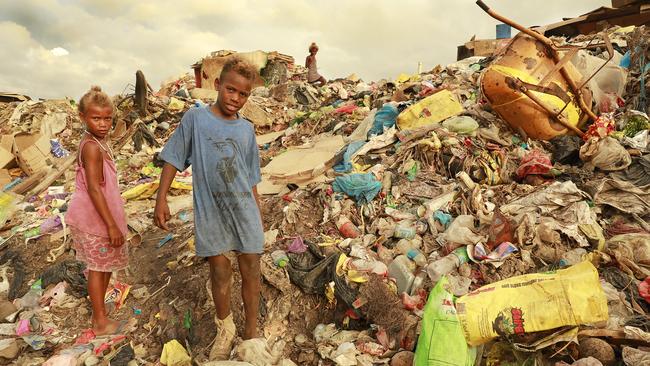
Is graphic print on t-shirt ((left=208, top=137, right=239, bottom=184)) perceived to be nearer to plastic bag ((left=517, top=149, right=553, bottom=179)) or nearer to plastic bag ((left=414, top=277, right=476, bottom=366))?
plastic bag ((left=414, top=277, right=476, bottom=366))

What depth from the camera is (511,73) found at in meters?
4.31

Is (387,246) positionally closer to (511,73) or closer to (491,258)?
(491,258)

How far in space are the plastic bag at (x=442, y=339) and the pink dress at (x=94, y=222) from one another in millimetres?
1871


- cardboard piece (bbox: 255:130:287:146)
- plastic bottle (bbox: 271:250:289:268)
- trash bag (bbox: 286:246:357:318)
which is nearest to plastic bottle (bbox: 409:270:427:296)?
trash bag (bbox: 286:246:357:318)

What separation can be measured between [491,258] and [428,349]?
1.15 meters

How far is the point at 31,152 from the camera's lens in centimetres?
738

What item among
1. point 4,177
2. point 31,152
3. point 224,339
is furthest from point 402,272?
point 31,152

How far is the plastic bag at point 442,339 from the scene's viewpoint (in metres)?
1.99

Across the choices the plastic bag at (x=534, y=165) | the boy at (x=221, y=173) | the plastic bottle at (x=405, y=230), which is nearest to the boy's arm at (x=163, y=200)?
the boy at (x=221, y=173)

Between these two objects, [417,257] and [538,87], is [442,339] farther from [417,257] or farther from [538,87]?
[538,87]

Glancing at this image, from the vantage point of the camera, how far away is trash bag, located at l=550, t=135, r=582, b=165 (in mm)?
4082

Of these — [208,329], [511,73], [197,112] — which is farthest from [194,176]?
[511,73]

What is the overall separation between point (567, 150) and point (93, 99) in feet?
13.8

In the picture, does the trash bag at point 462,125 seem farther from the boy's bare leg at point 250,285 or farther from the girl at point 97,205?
the girl at point 97,205
